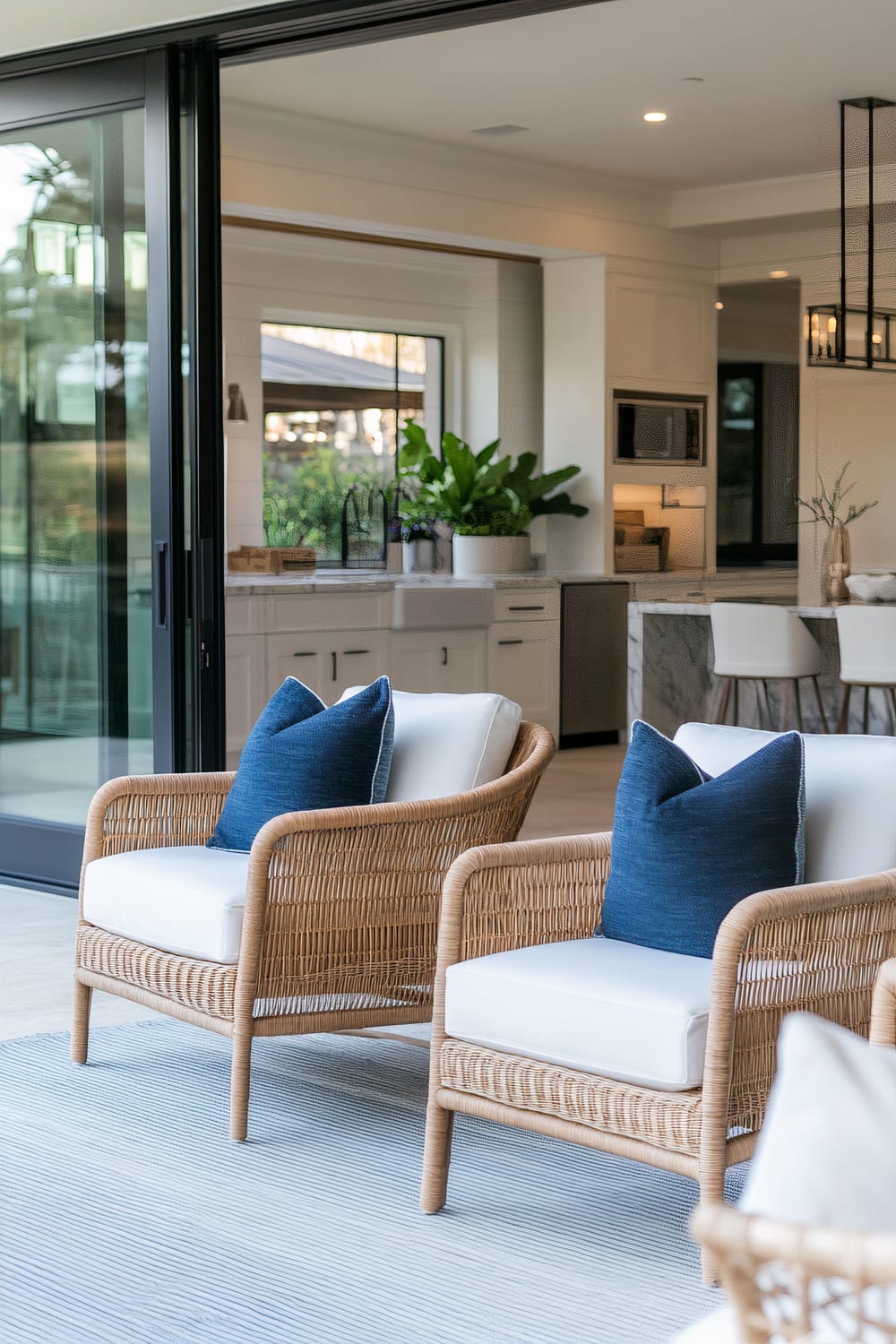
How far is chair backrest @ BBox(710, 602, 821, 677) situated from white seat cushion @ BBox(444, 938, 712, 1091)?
4458 millimetres

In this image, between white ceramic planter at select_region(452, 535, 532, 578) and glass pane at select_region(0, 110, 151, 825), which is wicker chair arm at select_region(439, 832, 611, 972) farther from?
white ceramic planter at select_region(452, 535, 532, 578)

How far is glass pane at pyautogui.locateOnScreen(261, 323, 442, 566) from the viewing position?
8422 millimetres

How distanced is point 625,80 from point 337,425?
9.41 ft

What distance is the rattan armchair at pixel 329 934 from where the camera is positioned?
290cm

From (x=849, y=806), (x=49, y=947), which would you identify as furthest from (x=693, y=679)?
(x=849, y=806)

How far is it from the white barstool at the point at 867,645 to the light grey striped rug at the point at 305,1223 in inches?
150

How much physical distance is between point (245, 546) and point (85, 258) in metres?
3.26

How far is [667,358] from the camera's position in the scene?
8.95 meters

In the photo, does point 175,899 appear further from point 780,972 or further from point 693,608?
point 693,608

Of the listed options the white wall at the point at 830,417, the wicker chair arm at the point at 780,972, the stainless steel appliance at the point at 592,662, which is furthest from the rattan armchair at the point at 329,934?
the white wall at the point at 830,417

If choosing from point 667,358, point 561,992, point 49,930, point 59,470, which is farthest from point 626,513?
point 561,992

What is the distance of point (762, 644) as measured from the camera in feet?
22.8

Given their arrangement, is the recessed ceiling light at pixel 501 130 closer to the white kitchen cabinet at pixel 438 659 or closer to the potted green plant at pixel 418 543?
the potted green plant at pixel 418 543

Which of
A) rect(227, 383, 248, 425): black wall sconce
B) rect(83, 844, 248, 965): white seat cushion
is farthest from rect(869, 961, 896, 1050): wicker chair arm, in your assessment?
rect(227, 383, 248, 425): black wall sconce
